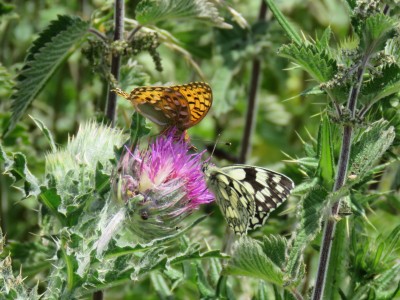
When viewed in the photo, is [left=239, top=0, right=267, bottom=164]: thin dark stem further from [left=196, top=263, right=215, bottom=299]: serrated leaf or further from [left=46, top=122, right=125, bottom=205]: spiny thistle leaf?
[left=46, top=122, right=125, bottom=205]: spiny thistle leaf

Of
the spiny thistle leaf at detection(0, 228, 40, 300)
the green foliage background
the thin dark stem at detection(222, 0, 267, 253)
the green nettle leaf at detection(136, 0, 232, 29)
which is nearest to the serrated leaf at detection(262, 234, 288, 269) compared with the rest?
the green foliage background

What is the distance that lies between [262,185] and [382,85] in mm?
661

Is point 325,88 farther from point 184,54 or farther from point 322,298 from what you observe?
point 184,54

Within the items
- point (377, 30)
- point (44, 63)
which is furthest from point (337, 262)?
point (44, 63)

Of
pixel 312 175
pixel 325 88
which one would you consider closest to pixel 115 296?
pixel 312 175

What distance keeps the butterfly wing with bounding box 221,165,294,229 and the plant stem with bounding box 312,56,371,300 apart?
10.9 inches

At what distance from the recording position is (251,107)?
484 centimetres

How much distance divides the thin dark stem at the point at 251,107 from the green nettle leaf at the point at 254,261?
211 cm

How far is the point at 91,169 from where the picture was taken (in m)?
2.91

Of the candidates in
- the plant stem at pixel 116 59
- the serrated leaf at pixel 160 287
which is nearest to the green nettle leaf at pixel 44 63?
the plant stem at pixel 116 59

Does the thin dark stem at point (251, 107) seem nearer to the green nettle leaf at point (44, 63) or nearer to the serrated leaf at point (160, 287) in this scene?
the serrated leaf at point (160, 287)

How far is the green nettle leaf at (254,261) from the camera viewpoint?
2629mm

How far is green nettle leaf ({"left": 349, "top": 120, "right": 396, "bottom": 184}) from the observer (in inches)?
101

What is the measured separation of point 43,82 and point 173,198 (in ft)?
2.72
